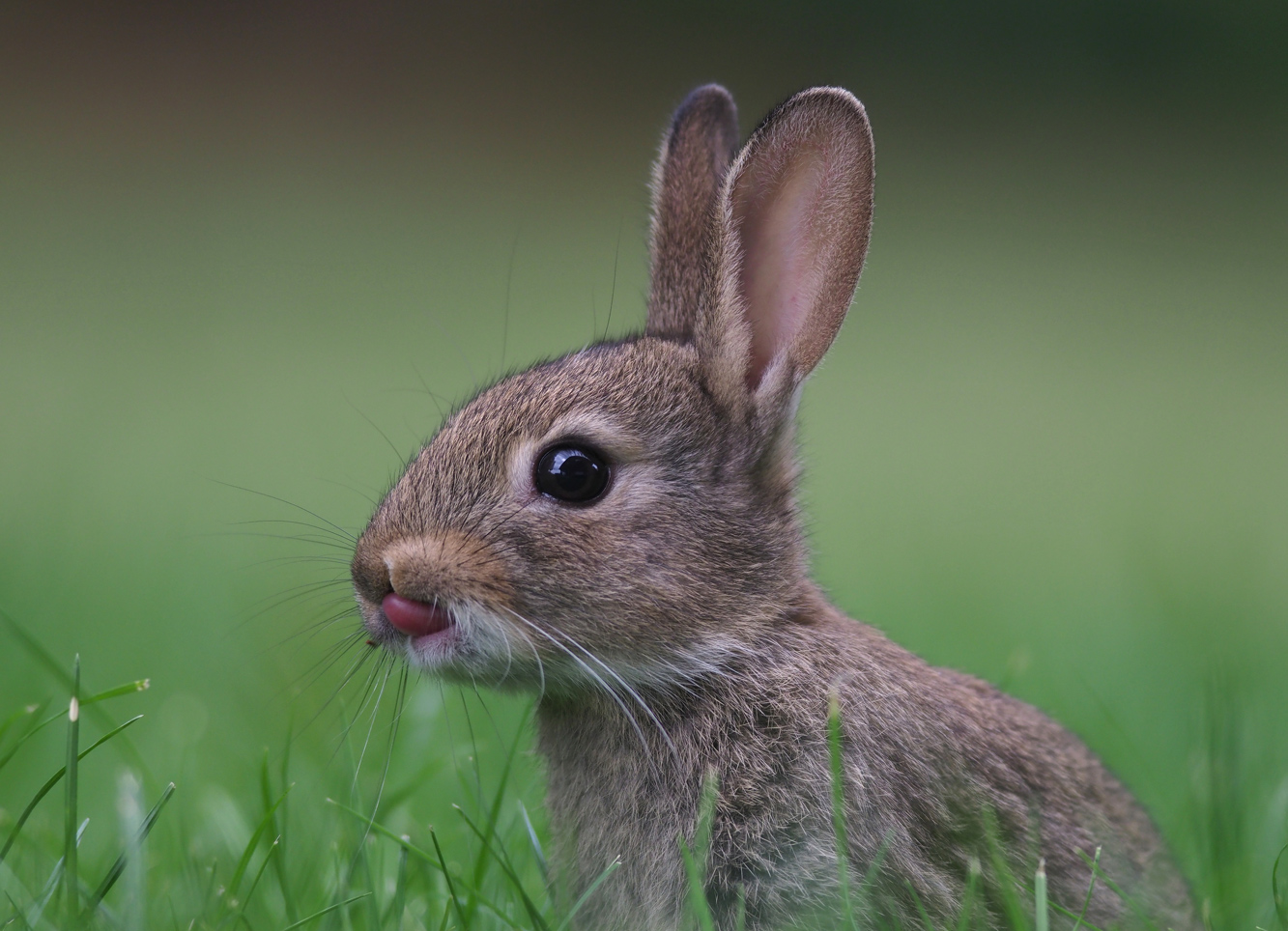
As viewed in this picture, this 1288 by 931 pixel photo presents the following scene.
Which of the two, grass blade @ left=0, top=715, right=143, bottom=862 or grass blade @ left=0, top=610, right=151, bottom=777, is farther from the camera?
grass blade @ left=0, top=610, right=151, bottom=777

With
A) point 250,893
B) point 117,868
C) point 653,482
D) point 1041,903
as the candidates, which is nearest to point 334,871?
point 250,893

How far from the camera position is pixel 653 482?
3.28m

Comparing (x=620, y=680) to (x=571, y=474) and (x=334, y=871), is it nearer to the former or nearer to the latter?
(x=571, y=474)

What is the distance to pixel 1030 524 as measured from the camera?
29.7 feet

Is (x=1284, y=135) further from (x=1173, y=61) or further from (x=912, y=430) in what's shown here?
(x=912, y=430)

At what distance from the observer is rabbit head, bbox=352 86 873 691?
9.99ft

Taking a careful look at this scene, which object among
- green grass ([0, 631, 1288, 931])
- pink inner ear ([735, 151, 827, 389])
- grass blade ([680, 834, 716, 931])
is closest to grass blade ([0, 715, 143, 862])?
green grass ([0, 631, 1288, 931])

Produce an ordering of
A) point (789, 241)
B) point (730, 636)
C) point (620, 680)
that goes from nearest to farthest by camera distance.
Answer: point (620, 680) → point (730, 636) → point (789, 241)

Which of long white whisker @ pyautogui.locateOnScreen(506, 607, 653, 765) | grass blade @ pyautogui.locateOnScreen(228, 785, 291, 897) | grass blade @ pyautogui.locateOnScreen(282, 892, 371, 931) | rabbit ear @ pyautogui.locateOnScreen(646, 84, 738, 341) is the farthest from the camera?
rabbit ear @ pyautogui.locateOnScreen(646, 84, 738, 341)

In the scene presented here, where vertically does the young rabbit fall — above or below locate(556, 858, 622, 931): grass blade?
above

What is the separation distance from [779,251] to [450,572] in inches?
50.5

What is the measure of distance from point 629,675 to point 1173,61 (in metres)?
17.4

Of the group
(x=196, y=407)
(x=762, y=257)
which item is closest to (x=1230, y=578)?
(x=762, y=257)

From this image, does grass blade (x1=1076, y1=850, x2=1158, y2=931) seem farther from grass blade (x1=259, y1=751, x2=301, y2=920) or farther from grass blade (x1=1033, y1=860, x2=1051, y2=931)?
grass blade (x1=259, y1=751, x2=301, y2=920)
